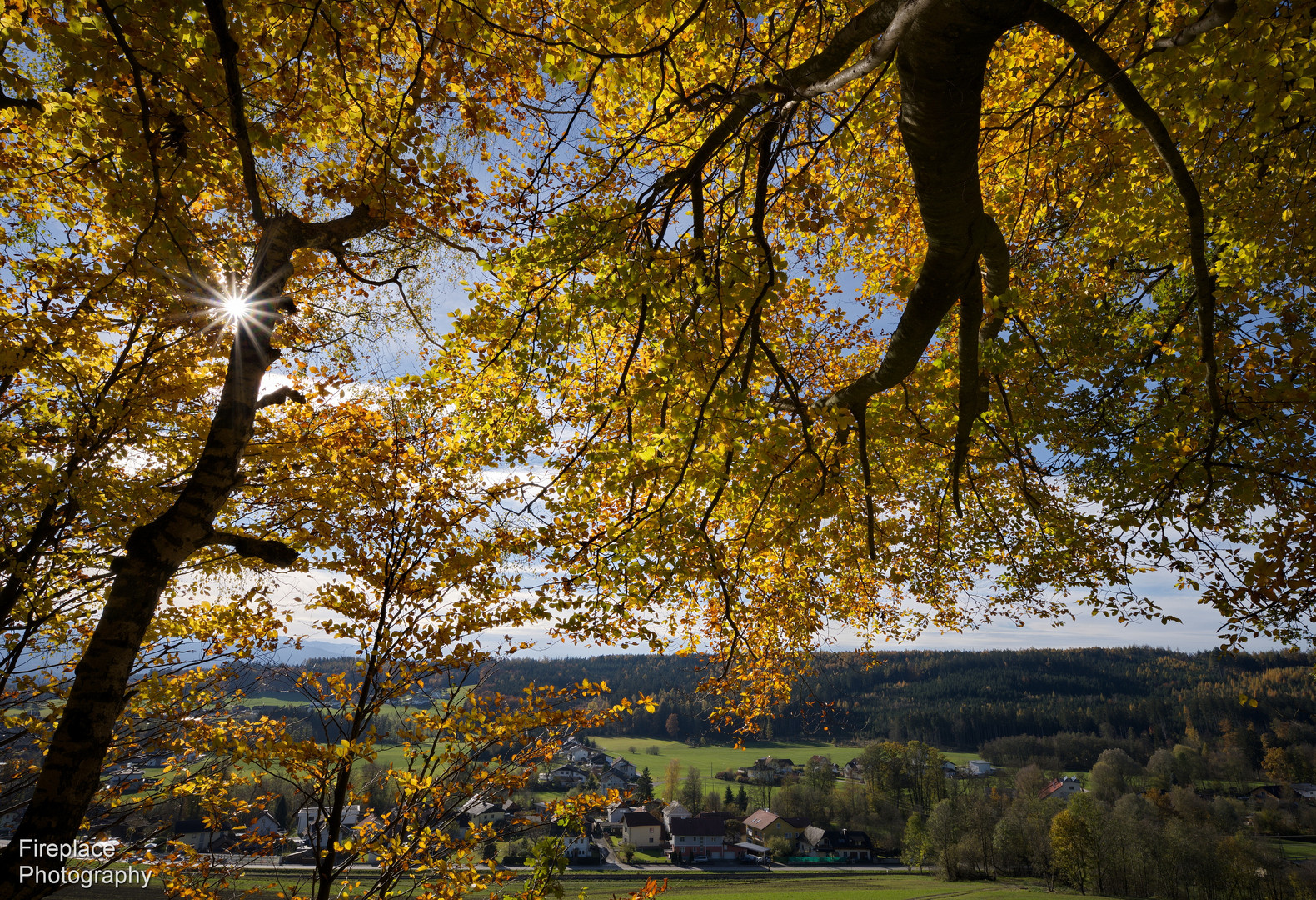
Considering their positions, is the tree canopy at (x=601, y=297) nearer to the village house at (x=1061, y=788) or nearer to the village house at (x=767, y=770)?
the village house at (x=767, y=770)

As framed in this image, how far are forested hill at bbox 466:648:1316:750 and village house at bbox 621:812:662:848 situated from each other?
41.2ft

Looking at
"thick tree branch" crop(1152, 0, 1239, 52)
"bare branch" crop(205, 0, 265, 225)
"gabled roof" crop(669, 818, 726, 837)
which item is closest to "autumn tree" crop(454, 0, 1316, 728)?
"thick tree branch" crop(1152, 0, 1239, 52)

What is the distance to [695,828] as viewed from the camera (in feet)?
144

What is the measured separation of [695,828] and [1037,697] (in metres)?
77.9

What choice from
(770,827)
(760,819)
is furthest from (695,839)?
(770,827)

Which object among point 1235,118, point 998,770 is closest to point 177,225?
point 1235,118

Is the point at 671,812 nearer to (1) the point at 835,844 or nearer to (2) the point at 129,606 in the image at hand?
(1) the point at 835,844

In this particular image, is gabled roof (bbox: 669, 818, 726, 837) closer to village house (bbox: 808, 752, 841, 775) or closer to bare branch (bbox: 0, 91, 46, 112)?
village house (bbox: 808, 752, 841, 775)

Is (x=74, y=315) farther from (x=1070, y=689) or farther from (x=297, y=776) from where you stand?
(x=1070, y=689)

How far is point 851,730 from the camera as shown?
70062 millimetres

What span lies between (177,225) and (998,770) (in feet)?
318

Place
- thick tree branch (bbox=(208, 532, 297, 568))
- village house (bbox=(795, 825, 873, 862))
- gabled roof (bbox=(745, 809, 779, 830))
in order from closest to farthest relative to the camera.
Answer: thick tree branch (bbox=(208, 532, 297, 568))
gabled roof (bbox=(745, 809, 779, 830))
village house (bbox=(795, 825, 873, 862))

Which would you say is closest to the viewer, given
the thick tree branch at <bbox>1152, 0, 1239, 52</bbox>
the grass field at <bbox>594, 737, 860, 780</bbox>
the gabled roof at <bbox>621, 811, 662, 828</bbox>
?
the thick tree branch at <bbox>1152, 0, 1239, 52</bbox>

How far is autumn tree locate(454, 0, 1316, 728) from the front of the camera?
3.41 metres
